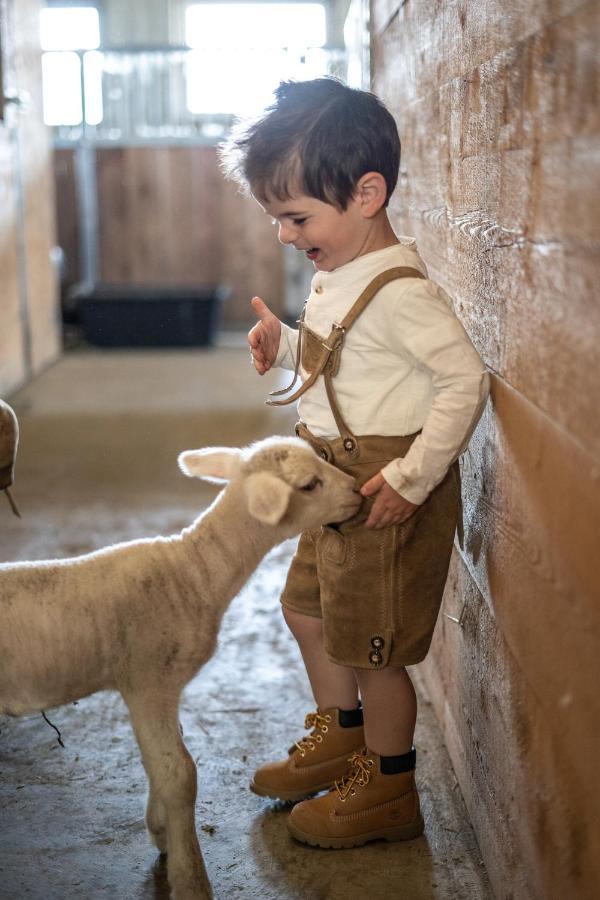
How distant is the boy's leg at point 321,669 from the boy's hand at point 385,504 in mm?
426

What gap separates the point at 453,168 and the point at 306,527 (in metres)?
0.75

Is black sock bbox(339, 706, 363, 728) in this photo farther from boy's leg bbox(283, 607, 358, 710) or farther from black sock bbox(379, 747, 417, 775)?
black sock bbox(379, 747, 417, 775)

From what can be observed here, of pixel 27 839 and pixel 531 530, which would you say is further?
pixel 27 839

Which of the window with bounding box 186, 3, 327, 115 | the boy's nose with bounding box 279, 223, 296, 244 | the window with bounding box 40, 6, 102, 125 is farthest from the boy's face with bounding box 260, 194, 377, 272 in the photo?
the window with bounding box 186, 3, 327, 115

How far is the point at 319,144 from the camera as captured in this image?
1608 mm

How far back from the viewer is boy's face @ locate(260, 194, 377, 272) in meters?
1.65

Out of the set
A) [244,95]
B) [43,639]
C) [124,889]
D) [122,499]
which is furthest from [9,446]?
[244,95]

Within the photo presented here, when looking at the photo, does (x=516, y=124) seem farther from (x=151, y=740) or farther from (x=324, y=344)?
(x=151, y=740)

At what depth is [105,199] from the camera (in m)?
9.09

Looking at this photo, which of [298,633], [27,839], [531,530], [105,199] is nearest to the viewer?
[531,530]

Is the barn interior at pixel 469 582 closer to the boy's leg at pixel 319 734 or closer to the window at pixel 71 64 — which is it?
the boy's leg at pixel 319 734

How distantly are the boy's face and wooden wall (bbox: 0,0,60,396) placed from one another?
14.9 ft

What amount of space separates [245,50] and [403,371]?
321 inches

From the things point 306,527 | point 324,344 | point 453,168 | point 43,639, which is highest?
point 453,168
